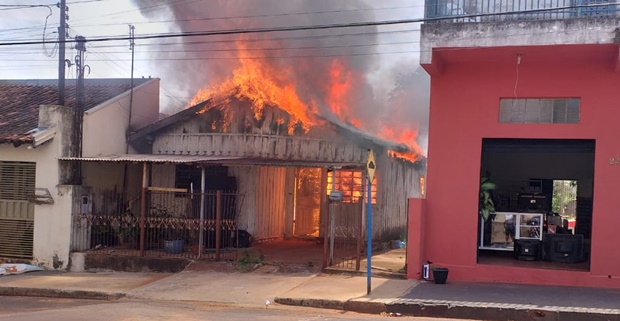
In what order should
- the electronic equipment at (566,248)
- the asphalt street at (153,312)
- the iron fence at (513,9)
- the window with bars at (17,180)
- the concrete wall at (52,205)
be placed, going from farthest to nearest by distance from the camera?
the window with bars at (17,180), the concrete wall at (52,205), the electronic equipment at (566,248), the iron fence at (513,9), the asphalt street at (153,312)

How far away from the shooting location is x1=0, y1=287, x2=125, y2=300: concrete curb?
36.4 feet

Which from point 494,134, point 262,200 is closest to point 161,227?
point 262,200

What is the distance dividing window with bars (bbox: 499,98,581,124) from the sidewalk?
10.3ft

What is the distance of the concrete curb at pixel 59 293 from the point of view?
11.1 metres

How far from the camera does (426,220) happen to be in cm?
1182

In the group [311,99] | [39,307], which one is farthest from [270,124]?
[39,307]

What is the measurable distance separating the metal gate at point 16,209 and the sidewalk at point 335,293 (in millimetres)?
1266

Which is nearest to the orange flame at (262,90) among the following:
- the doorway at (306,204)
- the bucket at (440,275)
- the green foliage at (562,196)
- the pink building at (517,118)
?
the doorway at (306,204)

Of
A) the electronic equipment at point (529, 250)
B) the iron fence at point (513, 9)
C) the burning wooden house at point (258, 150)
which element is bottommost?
the electronic equipment at point (529, 250)

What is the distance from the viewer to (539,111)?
37.4ft

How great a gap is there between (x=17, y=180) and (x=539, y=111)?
12.0 meters

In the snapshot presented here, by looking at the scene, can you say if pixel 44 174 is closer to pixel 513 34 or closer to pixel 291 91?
pixel 291 91

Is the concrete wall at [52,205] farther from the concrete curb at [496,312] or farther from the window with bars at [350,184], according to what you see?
the concrete curb at [496,312]

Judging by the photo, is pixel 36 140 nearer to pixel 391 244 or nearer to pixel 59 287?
pixel 59 287
